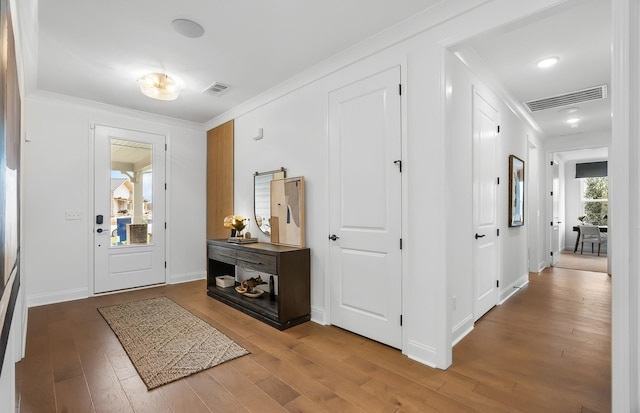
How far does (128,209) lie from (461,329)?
15.2ft

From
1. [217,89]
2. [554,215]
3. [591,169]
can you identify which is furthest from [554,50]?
[591,169]

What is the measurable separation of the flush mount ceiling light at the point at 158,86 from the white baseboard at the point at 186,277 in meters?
2.94

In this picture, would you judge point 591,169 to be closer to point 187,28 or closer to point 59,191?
point 187,28

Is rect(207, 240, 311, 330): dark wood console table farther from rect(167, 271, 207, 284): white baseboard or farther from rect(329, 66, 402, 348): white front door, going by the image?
rect(167, 271, 207, 284): white baseboard

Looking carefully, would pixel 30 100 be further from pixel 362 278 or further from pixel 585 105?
pixel 585 105

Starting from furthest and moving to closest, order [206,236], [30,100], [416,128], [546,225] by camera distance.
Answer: [546,225], [206,236], [30,100], [416,128]

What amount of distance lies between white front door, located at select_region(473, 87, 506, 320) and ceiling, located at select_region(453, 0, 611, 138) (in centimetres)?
39

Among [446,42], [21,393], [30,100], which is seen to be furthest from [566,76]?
[30,100]

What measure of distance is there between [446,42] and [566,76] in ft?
7.21

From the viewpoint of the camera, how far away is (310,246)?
11.3 feet

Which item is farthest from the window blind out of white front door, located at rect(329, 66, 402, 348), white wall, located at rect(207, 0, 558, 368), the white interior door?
white front door, located at rect(329, 66, 402, 348)

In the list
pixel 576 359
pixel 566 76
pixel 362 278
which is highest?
pixel 566 76

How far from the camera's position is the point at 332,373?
2256mm

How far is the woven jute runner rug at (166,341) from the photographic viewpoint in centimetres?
230
